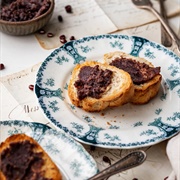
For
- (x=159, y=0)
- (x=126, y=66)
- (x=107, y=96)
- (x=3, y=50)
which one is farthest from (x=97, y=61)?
(x=159, y=0)

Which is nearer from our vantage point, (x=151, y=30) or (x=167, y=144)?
(x=167, y=144)

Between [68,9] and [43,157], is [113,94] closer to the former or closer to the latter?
[43,157]

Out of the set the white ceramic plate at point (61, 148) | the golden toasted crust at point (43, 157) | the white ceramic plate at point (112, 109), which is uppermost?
the golden toasted crust at point (43, 157)

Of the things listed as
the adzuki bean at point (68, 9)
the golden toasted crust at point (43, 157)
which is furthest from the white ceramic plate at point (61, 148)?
the adzuki bean at point (68, 9)

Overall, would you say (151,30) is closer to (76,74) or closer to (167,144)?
(76,74)

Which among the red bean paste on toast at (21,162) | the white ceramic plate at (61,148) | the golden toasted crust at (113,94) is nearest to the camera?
the red bean paste on toast at (21,162)

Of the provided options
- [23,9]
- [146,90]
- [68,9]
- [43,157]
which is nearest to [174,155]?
[146,90]

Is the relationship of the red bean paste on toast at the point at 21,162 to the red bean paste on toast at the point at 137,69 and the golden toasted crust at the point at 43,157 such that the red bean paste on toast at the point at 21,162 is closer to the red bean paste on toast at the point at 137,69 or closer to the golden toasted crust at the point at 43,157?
the golden toasted crust at the point at 43,157
